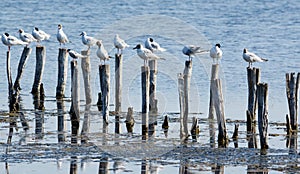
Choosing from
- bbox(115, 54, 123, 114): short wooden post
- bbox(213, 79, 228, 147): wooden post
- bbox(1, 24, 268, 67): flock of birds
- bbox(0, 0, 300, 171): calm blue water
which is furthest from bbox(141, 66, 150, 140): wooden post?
bbox(0, 0, 300, 171): calm blue water

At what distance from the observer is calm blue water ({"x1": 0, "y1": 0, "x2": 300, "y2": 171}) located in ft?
75.3

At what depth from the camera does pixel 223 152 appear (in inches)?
595

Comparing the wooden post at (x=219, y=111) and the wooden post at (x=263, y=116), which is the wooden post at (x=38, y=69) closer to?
the wooden post at (x=219, y=111)

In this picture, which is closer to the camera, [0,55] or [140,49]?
[140,49]

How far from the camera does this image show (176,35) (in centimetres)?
3862

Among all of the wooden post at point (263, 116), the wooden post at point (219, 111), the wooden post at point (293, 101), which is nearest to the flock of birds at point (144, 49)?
the wooden post at point (293, 101)

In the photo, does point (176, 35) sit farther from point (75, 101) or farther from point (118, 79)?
point (75, 101)

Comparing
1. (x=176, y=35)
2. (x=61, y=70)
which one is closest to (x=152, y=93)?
(x=61, y=70)

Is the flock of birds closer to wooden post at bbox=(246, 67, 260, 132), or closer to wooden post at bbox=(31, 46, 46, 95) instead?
wooden post at bbox=(31, 46, 46, 95)

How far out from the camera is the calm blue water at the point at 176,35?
75.3 ft

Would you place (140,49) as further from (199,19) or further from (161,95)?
(199,19)

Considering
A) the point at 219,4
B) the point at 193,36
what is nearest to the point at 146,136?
the point at 193,36

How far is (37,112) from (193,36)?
20.2 meters

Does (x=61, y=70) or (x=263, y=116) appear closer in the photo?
(x=263, y=116)
